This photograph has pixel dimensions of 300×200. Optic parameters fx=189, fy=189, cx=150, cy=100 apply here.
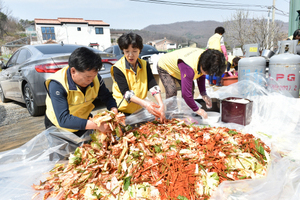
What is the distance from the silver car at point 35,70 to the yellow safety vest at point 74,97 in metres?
2.03

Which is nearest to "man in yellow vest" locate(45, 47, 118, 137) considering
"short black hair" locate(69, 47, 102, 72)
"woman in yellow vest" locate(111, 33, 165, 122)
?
"short black hair" locate(69, 47, 102, 72)

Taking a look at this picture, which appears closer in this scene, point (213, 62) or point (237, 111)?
point (213, 62)

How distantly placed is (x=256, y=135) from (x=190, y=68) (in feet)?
3.33

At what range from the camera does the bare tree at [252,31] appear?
15.9 meters

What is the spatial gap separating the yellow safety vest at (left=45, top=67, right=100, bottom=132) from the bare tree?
1723 cm

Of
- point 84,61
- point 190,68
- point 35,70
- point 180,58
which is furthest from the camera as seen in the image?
point 35,70

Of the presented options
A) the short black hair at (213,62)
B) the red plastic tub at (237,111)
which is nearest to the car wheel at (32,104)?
the short black hair at (213,62)

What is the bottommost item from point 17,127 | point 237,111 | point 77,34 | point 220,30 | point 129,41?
point 17,127

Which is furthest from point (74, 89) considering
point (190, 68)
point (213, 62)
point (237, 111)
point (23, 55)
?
point (23, 55)

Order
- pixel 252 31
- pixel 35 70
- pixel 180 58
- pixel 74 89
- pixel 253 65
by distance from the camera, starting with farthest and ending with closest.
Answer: pixel 252 31 → pixel 253 65 → pixel 35 70 → pixel 180 58 → pixel 74 89

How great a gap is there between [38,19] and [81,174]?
47997 mm

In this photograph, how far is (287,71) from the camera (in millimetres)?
3871

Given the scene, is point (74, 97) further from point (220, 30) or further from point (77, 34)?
point (77, 34)

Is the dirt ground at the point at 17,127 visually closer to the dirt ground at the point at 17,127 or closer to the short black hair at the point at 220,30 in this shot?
the dirt ground at the point at 17,127
